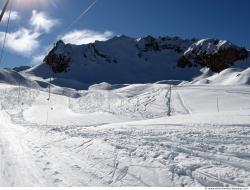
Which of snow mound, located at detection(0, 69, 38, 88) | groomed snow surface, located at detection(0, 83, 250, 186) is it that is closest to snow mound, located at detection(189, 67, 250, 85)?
snow mound, located at detection(0, 69, 38, 88)

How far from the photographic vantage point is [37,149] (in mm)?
13109

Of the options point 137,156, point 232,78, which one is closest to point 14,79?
point 232,78

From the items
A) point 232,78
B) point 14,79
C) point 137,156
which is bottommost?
point 137,156

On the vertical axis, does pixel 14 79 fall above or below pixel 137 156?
above

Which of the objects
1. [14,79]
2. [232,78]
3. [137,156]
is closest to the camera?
[137,156]

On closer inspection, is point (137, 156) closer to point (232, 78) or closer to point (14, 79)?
point (232, 78)

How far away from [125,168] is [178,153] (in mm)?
1695

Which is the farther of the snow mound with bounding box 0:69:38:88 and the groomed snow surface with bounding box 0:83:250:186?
the snow mound with bounding box 0:69:38:88

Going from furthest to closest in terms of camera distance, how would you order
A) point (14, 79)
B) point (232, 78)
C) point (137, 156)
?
point (14, 79), point (232, 78), point (137, 156)

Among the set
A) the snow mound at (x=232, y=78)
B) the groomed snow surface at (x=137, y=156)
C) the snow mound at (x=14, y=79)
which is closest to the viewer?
the groomed snow surface at (x=137, y=156)

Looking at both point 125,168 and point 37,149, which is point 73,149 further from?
point 125,168

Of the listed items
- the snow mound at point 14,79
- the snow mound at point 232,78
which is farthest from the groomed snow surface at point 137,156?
the snow mound at point 14,79

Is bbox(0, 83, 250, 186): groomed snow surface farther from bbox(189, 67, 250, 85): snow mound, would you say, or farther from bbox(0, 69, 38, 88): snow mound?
bbox(0, 69, 38, 88): snow mound

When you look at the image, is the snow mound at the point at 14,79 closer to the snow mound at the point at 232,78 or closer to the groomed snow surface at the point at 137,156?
the snow mound at the point at 232,78
